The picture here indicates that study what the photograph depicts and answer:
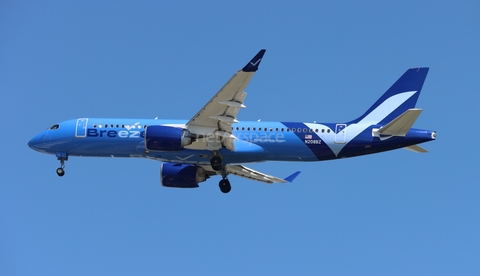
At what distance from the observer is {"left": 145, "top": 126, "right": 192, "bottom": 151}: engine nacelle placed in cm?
5091

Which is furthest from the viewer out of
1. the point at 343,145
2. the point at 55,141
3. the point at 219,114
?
the point at 55,141

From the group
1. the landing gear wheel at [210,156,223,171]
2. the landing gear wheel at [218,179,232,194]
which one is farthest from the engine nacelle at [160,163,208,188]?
the landing gear wheel at [210,156,223,171]

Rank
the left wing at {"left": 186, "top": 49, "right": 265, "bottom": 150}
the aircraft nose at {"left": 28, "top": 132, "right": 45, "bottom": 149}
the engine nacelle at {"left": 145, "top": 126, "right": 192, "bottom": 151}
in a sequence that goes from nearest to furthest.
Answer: the left wing at {"left": 186, "top": 49, "right": 265, "bottom": 150} < the engine nacelle at {"left": 145, "top": 126, "right": 192, "bottom": 151} < the aircraft nose at {"left": 28, "top": 132, "right": 45, "bottom": 149}

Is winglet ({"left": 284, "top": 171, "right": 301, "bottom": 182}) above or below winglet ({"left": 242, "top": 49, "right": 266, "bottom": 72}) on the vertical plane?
below

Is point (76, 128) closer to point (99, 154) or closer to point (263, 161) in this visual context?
point (99, 154)

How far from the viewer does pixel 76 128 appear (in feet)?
183

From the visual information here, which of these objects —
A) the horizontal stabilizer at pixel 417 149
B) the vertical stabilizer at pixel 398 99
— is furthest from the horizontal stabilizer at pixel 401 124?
the vertical stabilizer at pixel 398 99

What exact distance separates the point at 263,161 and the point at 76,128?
1355 centimetres

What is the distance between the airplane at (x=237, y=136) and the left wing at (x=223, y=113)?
0.21ft

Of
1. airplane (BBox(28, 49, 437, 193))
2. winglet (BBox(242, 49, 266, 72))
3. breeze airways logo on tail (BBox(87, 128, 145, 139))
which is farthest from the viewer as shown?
breeze airways logo on tail (BBox(87, 128, 145, 139))

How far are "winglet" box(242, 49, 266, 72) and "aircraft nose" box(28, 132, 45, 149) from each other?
791 inches

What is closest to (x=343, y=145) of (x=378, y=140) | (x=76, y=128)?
(x=378, y=140)

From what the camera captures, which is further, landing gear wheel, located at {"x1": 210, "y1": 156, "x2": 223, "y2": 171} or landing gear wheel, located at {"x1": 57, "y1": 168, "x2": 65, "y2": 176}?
landing gear wheel, located at {"x1": 57, "y1": 168, "x2": 65, "y2": 176}

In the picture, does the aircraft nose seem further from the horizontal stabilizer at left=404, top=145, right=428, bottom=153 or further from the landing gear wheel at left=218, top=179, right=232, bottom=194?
the horizontal stabilizer at left=404, top=145, right=428, bottom=153
